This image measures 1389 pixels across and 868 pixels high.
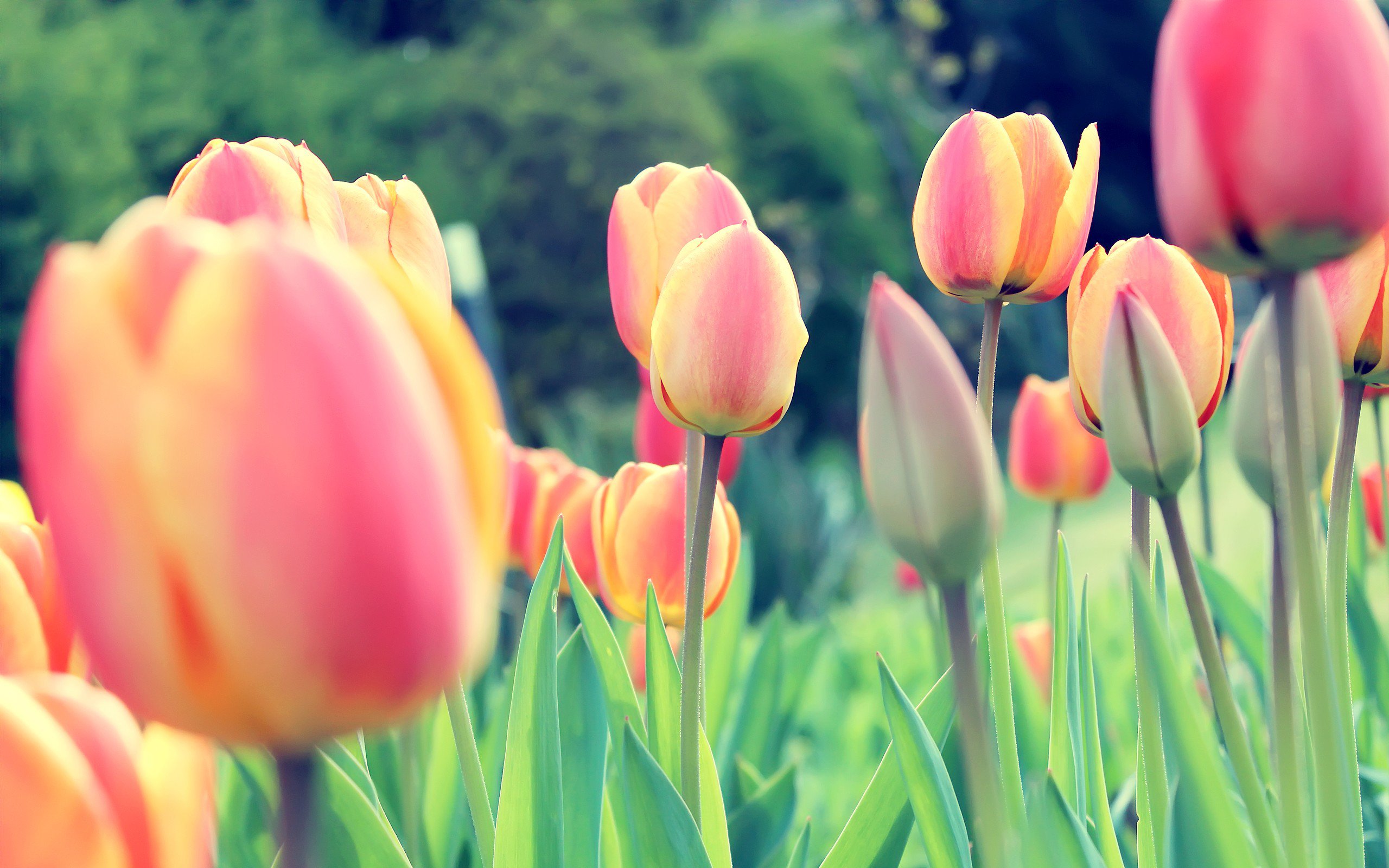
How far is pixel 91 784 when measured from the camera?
10.7 inches

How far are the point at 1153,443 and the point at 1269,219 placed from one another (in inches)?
3.6

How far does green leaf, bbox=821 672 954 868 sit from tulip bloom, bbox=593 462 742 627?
199 millimetres

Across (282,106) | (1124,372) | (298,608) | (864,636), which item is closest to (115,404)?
(298,608)

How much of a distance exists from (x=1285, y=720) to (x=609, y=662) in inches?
14.9

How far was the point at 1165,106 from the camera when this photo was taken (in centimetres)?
42

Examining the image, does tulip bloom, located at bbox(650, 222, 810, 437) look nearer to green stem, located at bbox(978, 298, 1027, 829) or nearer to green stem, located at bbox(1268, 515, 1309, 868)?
green stem, located at bbox(978, 298, 1027, 829)

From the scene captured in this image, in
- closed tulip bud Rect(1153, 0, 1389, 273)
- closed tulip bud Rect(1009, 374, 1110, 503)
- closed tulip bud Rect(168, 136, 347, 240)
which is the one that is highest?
closed tulip bud Rect(1153, 0, 1389, 273)

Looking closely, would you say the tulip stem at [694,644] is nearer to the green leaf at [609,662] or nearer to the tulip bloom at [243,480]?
the green leaf at [609,662]

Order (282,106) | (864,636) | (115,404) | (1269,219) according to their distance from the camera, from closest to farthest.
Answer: (115,404) < (1269,219) < (864,636) < (282,106)

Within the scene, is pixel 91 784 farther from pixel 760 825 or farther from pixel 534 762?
pixel 760 825

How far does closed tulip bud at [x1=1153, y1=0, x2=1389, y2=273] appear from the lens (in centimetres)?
39

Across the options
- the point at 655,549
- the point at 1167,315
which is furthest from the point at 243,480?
the point at 655,549

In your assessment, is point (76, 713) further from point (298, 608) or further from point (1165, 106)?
point (1165, 106)

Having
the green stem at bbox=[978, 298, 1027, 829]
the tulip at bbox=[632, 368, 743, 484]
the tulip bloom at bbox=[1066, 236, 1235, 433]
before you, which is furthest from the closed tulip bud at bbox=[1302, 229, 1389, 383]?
the tulip at bbox=[632, 368, 743, 484]
